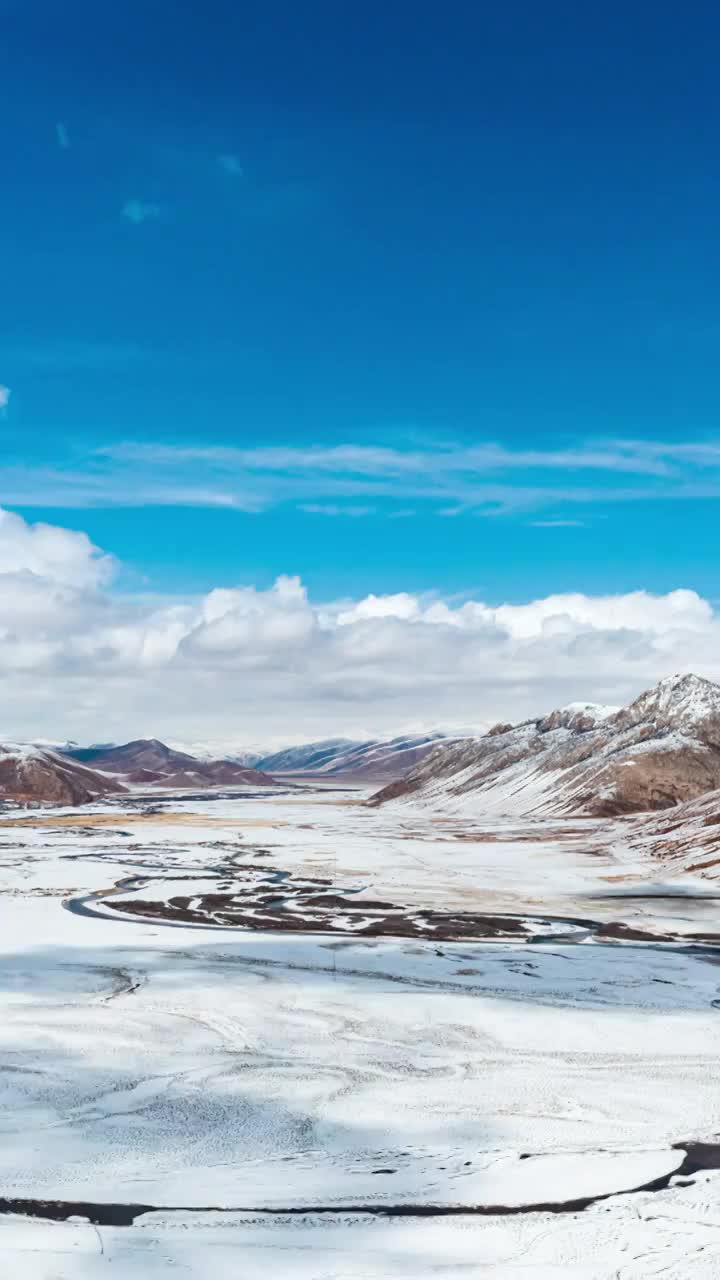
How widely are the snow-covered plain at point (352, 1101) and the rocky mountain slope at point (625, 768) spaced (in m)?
106

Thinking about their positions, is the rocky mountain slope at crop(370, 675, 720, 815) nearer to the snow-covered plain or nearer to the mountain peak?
the mountain peak

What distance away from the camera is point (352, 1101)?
1822 cm

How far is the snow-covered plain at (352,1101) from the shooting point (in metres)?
12.5

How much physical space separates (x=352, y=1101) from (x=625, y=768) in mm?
137293

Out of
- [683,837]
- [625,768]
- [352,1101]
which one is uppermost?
[625,768]

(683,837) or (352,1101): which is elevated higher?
(352,1101)

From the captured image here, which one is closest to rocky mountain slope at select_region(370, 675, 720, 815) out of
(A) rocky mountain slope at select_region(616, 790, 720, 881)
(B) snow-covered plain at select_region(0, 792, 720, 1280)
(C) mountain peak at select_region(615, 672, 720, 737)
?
(C) mountain peak at select_region(615, 672, 720, 737)

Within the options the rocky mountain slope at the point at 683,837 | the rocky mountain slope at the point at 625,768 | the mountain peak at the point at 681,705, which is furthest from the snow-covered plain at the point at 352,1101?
the mountain peak at the point at 681,705

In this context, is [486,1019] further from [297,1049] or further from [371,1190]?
[371,1190]

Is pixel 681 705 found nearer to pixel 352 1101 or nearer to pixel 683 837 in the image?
pixel 683 837

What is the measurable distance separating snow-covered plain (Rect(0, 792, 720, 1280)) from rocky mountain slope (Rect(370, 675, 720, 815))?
106 metres

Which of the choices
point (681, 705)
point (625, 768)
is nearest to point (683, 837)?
point (625, 768)

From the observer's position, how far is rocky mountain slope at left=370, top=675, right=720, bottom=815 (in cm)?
14462

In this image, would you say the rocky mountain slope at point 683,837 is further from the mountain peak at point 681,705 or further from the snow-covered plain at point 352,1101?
the mountain peak at point 681,705
